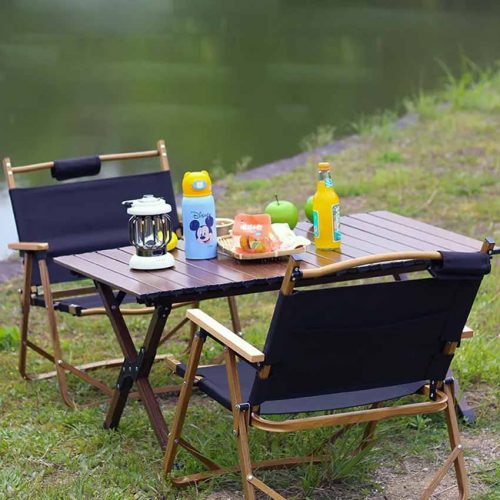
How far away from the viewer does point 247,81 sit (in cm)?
1409

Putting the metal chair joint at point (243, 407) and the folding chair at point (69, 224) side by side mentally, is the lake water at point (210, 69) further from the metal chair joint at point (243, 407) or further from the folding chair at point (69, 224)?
the metal chair joint at point (243, 407)

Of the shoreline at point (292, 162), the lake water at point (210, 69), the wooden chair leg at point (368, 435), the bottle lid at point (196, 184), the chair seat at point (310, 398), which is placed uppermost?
the bottle lid at point (196, 184)

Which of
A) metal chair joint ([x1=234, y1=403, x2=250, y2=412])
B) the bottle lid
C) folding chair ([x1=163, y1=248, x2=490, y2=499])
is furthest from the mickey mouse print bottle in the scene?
metal chair joint ([x1=234, y1=403, x2=250, y2=412])

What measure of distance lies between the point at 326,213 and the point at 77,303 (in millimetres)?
1122

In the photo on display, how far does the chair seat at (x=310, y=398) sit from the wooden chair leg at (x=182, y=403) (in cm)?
7

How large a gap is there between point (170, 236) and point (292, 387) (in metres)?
0.95

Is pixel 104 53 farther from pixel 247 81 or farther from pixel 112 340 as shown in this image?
pixel 112 340

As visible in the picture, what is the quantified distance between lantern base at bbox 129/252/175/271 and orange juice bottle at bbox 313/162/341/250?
0.47 meters

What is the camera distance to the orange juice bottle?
12.2 feet

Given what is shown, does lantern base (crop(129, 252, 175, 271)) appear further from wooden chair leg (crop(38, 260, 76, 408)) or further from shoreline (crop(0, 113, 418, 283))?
shoreline (crop(0, 113, 418, 283))

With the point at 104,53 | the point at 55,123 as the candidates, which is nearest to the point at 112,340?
the point at 55,123

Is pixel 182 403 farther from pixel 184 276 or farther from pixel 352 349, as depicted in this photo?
pixel 352 349

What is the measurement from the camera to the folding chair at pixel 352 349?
2.95m

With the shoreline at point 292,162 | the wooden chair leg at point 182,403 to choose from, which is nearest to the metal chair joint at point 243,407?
the wooden chair leg at point 182,403
